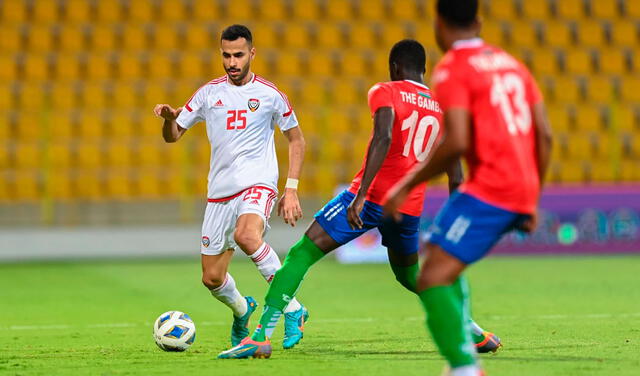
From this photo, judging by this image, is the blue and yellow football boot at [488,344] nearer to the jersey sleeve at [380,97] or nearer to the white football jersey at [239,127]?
the jersey sleeve at [380,97]

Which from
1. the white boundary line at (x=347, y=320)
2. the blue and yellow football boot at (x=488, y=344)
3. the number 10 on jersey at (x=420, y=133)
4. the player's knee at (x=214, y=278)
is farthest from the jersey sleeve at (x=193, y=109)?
the blue and yellow football boot at (x=488, y=344)

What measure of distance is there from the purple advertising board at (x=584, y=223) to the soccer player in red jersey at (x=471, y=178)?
11423 mm

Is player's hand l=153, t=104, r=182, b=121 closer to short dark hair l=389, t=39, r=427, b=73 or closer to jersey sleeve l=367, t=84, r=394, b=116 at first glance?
jersey sleeve l=367, t=84, r=394, b=116

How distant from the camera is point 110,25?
2031 centimetres

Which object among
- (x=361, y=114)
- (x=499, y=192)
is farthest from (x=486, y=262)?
(x=499, y=192)

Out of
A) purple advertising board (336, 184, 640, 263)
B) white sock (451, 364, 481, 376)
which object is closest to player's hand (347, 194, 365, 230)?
white sock (451, 364, 481, 376)

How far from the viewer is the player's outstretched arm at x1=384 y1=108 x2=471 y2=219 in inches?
187

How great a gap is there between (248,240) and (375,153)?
1.28m

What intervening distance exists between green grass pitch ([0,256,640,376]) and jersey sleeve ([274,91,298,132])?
5.25 feet

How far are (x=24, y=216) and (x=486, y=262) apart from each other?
24.7 feet

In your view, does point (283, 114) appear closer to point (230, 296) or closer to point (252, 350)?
point (230, 296)

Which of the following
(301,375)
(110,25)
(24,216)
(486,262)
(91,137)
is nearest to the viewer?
→ (301,375)

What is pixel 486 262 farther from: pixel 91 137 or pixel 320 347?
pixel 320 347

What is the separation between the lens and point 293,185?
7.48 m
